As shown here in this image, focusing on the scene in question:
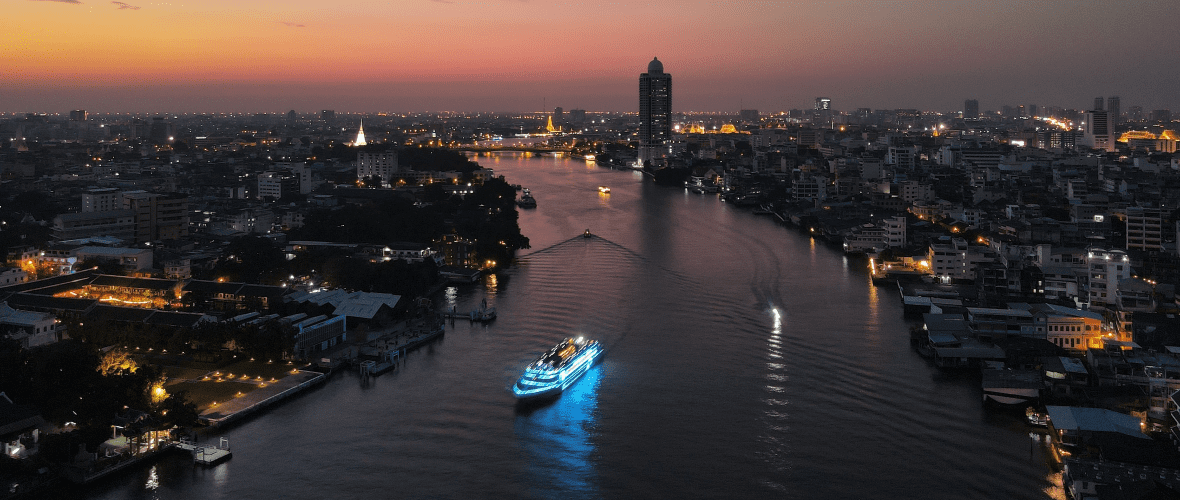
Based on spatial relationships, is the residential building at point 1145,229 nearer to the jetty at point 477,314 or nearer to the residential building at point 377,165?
the jetty at point 477,314

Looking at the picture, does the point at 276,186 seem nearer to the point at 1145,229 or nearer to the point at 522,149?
the point at 1145,229

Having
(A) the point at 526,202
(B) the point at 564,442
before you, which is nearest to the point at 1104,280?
(B) the point at 564,442

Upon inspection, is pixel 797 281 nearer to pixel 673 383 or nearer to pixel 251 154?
pixel 673 383

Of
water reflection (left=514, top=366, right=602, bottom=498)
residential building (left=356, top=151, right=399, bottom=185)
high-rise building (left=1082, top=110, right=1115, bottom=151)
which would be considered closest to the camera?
water reflection (left=514, top=366, right=602, bottom=498)

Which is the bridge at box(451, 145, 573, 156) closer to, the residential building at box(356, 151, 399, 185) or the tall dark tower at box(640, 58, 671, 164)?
the tall dark tower at box(640, 58, 671, 164)

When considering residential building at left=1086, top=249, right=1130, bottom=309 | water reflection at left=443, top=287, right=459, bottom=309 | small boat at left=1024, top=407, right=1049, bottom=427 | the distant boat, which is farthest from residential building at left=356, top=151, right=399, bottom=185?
small boat at left=1024, top=407, right=1049, bottom=427

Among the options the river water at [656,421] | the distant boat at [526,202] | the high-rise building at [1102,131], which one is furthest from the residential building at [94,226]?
the high-rise building at [1102,131]

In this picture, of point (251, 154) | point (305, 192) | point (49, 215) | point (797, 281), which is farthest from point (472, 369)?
point (251, 154)
